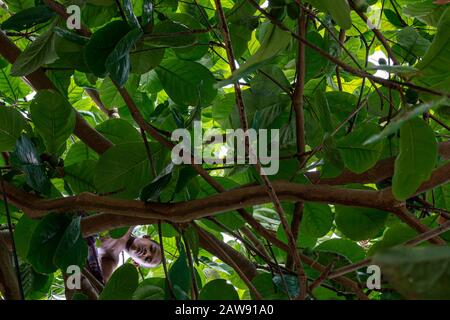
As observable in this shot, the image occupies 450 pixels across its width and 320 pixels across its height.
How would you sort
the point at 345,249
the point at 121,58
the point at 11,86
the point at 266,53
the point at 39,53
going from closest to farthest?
the point at 266,53, the point at 121,58, the point at 39,53, the point at 345,249, the point at 11,86

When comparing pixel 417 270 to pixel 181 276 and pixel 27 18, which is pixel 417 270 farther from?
pixel 27 18

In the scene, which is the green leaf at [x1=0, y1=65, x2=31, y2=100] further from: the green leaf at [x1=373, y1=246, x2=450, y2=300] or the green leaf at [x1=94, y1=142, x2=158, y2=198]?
the green leaf at [x1=373, y1=246, x2=450, y2=300]

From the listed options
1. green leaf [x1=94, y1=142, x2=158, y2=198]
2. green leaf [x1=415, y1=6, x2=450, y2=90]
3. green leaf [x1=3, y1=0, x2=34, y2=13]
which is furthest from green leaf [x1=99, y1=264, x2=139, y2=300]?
green leaf [x1=3, y1=0, x2=34, y2=13]

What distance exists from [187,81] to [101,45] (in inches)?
11.1

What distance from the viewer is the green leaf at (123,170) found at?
771mm

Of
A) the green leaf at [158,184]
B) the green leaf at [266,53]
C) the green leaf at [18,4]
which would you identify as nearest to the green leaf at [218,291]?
the green leaf at [158,184]

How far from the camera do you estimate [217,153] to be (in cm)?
164

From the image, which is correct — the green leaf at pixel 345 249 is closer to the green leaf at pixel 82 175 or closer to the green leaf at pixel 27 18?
the green leaf at pixel 82 175

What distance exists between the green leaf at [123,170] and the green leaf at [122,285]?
0.45 ft

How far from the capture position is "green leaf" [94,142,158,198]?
0.77 m

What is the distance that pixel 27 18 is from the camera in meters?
0.75

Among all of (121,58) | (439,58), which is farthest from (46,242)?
(439,58)

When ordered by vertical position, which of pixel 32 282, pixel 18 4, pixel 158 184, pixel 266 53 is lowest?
pixel 32 282
